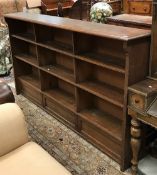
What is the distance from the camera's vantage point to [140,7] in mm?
4938

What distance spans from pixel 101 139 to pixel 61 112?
0.68 metres

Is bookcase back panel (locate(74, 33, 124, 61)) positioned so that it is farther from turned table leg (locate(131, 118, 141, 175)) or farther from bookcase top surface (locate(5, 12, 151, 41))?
turned table leg (locate(131, 118, 141, 175))

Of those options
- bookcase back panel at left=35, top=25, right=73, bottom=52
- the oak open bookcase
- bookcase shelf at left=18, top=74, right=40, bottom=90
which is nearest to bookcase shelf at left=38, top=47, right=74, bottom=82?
the oak open bookcase

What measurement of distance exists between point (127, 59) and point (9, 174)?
107 cm

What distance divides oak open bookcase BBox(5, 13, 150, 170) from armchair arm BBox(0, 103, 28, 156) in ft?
2.39

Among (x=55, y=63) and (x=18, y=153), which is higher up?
(x=55, y=63)

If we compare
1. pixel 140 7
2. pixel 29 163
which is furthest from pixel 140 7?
pixel 29 163

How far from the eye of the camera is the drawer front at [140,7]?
4.84 m

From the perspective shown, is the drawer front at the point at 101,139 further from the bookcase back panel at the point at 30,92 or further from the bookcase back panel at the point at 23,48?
→ the bookcase back panel at the point at 23,48

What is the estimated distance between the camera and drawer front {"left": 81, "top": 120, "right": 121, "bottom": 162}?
226cm

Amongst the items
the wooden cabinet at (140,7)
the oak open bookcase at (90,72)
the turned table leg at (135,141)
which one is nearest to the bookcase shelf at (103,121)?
the oak open bookcase at (90,72)

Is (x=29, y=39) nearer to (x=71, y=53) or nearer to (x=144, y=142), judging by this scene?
(x=71, y=53)

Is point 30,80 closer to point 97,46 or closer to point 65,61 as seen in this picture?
point 65,61

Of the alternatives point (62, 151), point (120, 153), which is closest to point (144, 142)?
point (120, 153)
